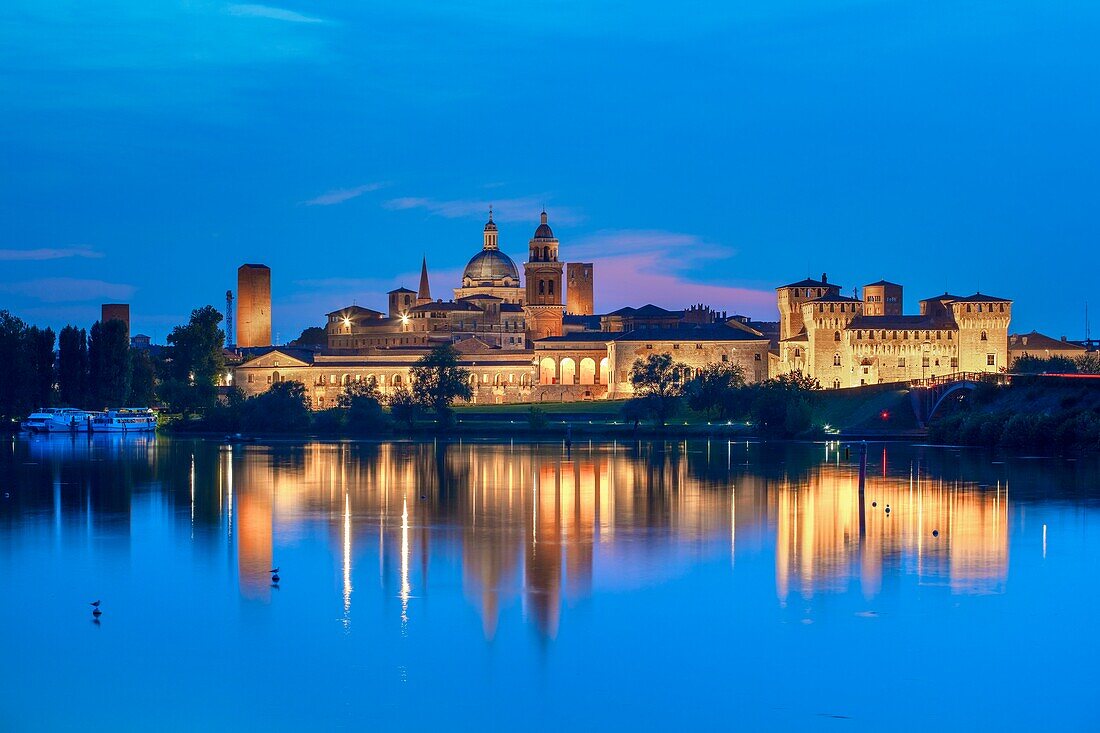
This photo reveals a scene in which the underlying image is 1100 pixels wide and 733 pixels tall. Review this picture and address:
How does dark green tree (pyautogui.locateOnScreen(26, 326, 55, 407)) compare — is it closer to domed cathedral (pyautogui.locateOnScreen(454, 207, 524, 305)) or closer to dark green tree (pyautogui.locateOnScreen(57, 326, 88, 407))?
dark green tree (pyautogui.locateOnScreen(57, 326, 88, 407))

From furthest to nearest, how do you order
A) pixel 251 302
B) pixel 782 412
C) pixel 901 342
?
1. pixel 251 302
2. pixel 901 342
3. pixel 782 412

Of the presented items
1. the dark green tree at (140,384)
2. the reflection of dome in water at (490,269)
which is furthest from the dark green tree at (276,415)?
the reflection of dome in water at (490,269)

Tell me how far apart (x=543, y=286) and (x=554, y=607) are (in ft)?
340

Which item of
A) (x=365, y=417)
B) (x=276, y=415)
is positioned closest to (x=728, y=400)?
(x=365, y=417)

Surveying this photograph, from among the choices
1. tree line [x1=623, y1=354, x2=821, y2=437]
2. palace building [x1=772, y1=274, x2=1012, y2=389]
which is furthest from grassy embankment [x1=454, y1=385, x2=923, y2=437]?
palace building [x1=772, y1=274, x2=1012, y2=389]

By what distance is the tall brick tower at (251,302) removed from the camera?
139 m

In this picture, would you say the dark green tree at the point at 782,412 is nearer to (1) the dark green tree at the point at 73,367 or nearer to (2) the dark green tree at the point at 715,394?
(2) the dark green tree at the point at 715,394

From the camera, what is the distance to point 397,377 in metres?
102

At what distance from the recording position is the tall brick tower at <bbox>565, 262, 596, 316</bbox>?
13988cm

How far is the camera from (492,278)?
128750mm

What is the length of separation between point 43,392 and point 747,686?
6556 centimetres

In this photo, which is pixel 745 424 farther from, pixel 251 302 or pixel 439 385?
pixel 251 302

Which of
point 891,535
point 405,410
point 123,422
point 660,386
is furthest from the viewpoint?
point 660,386

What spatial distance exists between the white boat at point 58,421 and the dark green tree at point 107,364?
3011 millimetres
